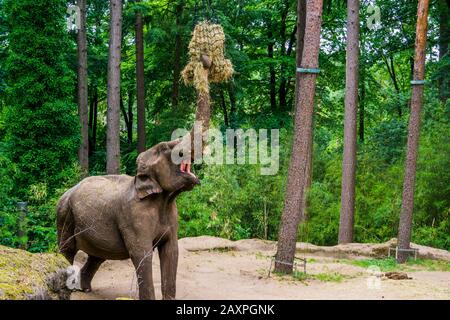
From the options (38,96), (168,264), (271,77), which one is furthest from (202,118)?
(271,77)

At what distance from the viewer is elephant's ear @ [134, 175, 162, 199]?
7828 millimetres

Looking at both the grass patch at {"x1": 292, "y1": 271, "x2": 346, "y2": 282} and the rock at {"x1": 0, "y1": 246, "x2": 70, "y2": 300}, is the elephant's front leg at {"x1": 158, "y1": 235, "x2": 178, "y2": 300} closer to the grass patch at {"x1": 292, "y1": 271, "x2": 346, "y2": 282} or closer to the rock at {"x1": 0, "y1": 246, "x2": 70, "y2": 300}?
the rock at {"x1": 0, "y1": 246, "x2": 70, "y2": 300}

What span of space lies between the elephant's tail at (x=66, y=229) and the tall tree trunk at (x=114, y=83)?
32.9ft

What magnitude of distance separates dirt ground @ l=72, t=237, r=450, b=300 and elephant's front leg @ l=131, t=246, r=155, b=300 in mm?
866

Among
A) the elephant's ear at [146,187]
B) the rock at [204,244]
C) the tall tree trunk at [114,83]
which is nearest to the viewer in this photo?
the elephant's ear at [146,187]

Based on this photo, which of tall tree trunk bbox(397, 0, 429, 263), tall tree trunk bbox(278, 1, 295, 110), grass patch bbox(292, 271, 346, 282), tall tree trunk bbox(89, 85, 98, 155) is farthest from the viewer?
tall tree trunk bbox(89, 85, 98, 155)

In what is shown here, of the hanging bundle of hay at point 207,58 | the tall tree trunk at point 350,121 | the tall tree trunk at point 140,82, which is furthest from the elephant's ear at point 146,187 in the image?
the tall tree trunk at point 140,82

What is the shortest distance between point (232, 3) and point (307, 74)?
583 inches

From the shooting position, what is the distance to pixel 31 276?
5102 millimetres

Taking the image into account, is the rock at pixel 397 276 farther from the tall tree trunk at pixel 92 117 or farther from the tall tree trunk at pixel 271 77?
the tall tree trunk at pixel 92 117

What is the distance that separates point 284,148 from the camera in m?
20.4

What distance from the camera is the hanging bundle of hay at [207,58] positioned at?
8.93m

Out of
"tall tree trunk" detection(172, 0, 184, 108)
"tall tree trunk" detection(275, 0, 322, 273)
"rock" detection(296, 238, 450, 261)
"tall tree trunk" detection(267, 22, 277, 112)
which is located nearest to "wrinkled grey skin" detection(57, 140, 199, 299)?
"tall tree trunk" detection(275, 0, 322, 273)

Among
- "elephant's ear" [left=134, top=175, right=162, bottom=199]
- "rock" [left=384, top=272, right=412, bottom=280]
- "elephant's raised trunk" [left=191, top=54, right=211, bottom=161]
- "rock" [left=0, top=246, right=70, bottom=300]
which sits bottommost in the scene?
"rock" [left=384, top=272, right=412, bottom=280]
